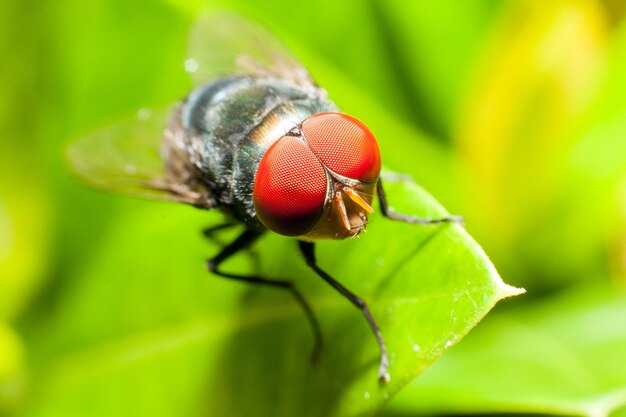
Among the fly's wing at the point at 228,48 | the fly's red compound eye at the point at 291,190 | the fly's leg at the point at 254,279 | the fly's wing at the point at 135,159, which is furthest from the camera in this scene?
the fly's wing at the point at 228,48

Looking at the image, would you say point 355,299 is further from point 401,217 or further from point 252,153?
point 252,153

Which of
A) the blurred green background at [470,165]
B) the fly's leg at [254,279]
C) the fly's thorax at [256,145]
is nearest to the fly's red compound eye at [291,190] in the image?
the fly's thorax at [256,145]

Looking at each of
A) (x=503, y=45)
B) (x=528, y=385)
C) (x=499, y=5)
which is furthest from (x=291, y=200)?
(x=499, y=5)

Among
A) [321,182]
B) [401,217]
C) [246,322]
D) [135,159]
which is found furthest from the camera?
[135,159]

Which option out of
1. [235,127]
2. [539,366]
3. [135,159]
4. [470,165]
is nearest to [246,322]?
[235,127]

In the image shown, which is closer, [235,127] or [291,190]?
[291,190]

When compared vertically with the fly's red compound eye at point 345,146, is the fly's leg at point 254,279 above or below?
below

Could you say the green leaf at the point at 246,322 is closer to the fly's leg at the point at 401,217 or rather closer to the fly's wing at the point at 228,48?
the fly's leg at the point at 401,217
